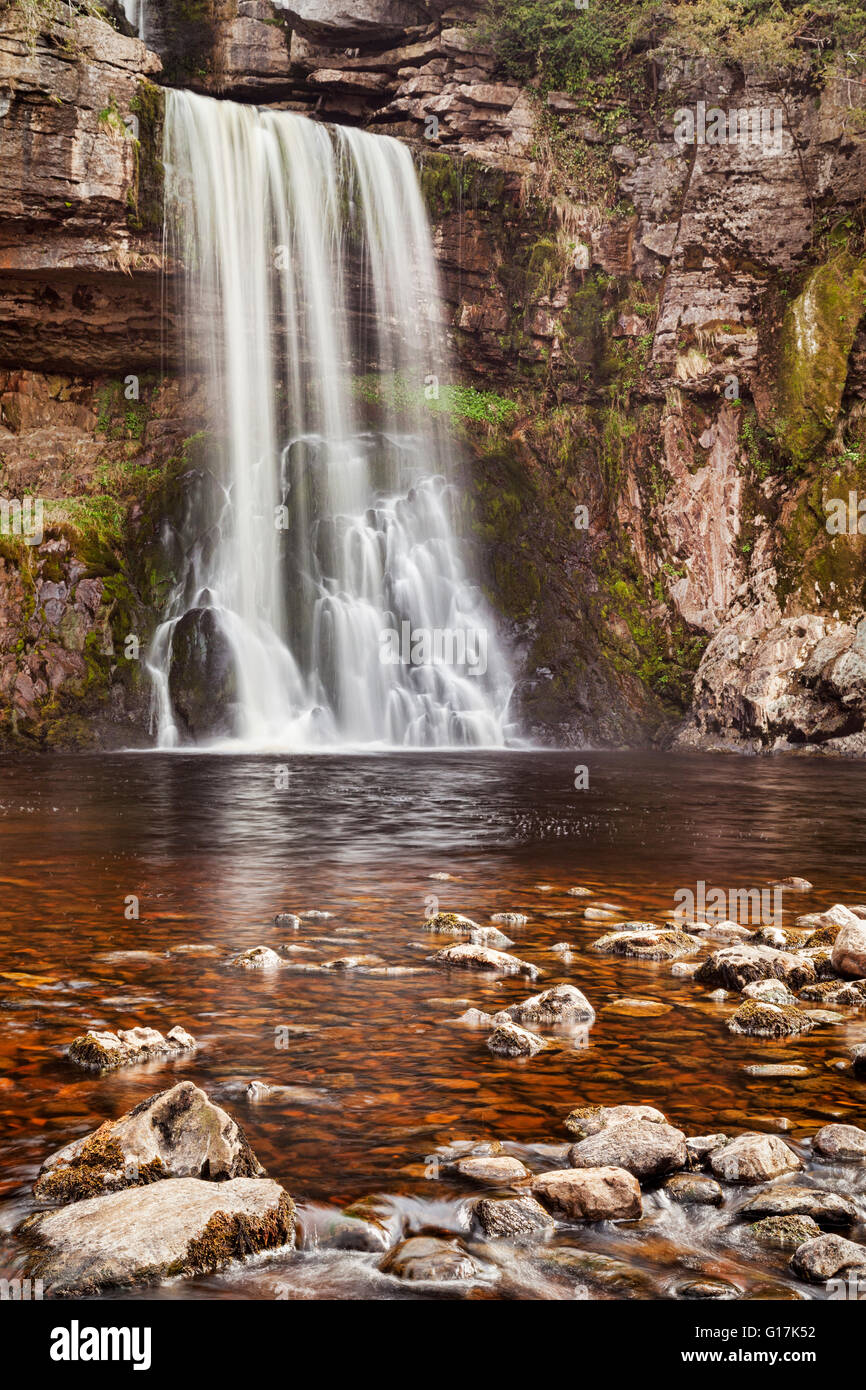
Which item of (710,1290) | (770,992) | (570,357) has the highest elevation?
(570,357)

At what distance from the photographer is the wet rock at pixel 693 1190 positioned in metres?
3.25

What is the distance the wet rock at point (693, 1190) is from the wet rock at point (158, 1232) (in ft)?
3.77

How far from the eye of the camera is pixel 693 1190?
329 cm

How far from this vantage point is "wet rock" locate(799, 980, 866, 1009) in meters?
5.13

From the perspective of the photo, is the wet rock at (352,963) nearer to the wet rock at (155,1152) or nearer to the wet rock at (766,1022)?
the wet rock at (766,1022)

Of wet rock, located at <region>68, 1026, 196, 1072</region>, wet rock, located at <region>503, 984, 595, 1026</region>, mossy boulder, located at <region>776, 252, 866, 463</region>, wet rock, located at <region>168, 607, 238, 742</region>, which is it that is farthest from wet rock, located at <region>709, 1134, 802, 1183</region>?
mossy boulder, located at <region>776, 252, 866, 463</region>

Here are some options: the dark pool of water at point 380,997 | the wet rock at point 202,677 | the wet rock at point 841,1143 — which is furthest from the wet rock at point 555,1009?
the wet rock at point 202,677

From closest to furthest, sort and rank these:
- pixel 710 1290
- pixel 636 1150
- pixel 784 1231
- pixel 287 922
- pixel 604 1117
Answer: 1. pixel 710 1290
2. pixel 784 1231
3. pixel 636 1150
4. pixel 604 1117
5. pixel 287 922

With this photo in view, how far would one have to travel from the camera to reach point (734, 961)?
214 inches

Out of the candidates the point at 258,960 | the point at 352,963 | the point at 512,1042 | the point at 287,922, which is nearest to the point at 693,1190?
the point at 512,1042

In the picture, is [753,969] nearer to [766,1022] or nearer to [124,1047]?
[766,1022]

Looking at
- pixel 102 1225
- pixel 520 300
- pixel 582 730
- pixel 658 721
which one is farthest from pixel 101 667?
pixel 102 1225

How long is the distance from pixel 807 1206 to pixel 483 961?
2.77 meters

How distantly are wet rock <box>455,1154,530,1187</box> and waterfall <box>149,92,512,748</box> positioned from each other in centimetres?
1852
